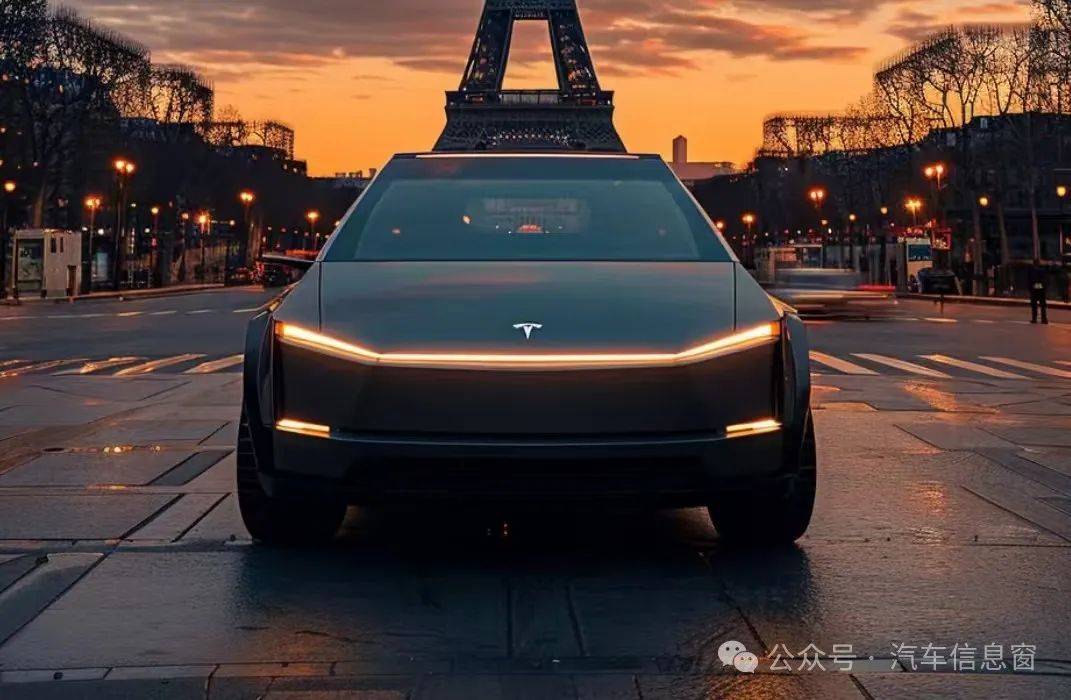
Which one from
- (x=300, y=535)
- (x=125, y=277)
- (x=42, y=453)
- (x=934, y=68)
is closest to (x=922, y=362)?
(x=42, y=453)

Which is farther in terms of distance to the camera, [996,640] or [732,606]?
[732,606]

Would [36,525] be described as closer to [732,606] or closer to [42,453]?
[42,453]

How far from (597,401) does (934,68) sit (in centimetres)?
6186

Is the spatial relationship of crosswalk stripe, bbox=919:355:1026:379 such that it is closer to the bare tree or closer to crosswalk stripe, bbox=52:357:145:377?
crosswalk stripe, bbox=52:357:145:377

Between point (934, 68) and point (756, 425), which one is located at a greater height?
point (934, 68)

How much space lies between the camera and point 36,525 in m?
5.88

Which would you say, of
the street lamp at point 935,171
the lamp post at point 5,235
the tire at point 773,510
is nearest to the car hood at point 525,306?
the tire at point 773,510

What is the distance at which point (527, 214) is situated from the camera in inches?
236

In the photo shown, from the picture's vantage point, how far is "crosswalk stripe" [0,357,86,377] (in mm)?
15633

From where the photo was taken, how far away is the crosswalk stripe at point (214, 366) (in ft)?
51.1

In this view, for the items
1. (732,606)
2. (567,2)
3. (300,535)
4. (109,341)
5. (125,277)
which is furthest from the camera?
(567,2)

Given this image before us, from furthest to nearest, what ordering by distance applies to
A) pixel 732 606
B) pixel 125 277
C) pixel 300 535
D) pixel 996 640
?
pixel 125 277 → pixel 300 535 → pixel 732 606 → pixel 996 640

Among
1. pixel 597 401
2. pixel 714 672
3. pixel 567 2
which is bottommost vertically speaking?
pixel 714 672

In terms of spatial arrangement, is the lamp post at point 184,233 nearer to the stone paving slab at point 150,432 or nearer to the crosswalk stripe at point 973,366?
the crosswalk stripe at point 973,366
